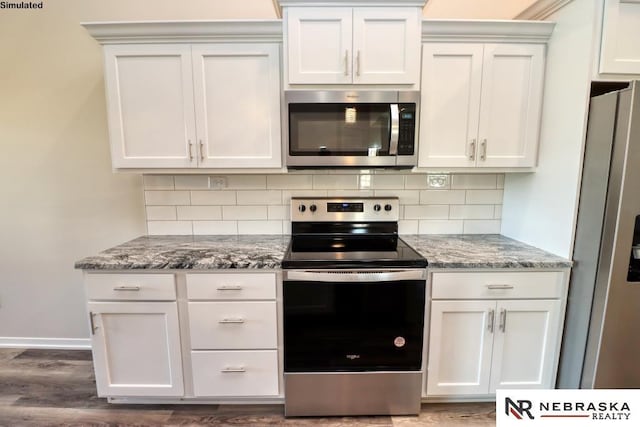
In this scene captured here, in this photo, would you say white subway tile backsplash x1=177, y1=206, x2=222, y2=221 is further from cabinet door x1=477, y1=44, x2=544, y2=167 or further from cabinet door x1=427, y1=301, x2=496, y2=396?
cabinet door x1=477, y1=44, x2=544, y2=167

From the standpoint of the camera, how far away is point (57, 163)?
213 centimetres

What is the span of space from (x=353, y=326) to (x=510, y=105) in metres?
1.53

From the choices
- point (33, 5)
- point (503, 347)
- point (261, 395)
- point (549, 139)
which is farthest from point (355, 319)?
point (33, 5)

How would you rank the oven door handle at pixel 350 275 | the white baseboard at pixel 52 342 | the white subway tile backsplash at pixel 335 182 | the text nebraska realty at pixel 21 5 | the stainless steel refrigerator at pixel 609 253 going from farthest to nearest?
the white baseboard at pixel 52 342
the white subway tile backsplash at pixel 335 182
the text nebraska realty at pixel 21 5
the oven door handle at pixel 350 275
the stainless steel refrigerator at pixel 609 253

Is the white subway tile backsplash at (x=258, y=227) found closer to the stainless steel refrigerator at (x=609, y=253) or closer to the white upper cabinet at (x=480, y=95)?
the white upper cabinet at (x=480, y=95)

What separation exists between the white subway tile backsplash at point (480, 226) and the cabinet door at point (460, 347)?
683 millimetres

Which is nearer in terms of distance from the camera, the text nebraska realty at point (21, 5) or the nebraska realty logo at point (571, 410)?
the nebraska realty logo at point (571, 410)

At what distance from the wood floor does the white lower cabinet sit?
14 centimetres

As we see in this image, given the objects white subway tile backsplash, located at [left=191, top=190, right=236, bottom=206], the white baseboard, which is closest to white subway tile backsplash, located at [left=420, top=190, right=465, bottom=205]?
white subway tile backsplash, located at [left=191, top=190, right=236, bottom=206]

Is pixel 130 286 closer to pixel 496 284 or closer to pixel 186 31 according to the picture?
pixel 186 31

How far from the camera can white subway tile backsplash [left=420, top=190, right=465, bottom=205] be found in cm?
212

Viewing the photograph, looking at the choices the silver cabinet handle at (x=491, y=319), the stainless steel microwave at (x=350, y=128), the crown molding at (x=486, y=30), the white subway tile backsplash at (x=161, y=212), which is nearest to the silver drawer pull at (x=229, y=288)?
the stainless steel microwave at (x=350, y=128)

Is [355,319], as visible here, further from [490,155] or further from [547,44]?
[547,44]

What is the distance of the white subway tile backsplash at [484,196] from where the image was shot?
2121mm
